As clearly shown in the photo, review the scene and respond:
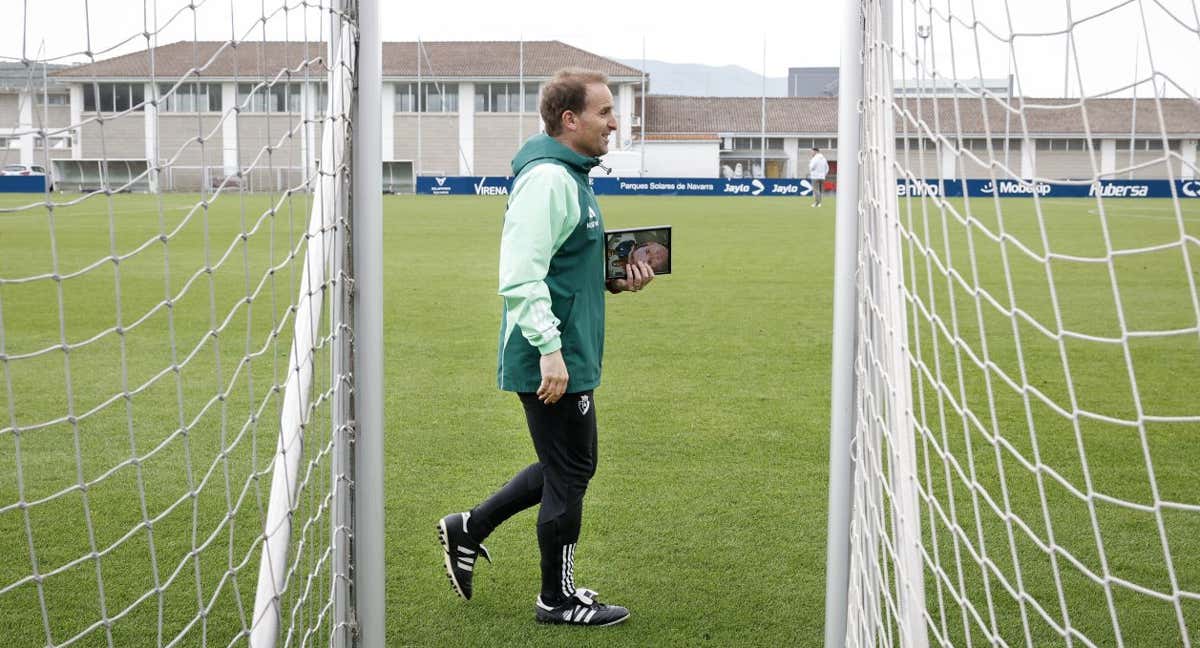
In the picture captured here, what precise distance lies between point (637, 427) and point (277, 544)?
12.0 ft

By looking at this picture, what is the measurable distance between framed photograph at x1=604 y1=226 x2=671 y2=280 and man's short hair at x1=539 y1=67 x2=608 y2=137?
1.22ft

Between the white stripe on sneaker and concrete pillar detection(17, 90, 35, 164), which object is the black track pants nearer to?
the white stripe on sneaker

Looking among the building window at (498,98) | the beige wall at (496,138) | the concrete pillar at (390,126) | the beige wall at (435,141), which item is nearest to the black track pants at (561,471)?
the concrete pillar at (390,126)

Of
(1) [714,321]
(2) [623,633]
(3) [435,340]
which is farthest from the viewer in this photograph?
(1) [714,321]

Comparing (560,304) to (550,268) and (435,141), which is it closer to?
(550,268)

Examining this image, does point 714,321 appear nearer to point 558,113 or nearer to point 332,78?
point 558,113

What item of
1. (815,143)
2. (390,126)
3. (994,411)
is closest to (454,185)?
(390,126)

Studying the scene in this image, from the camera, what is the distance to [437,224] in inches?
861

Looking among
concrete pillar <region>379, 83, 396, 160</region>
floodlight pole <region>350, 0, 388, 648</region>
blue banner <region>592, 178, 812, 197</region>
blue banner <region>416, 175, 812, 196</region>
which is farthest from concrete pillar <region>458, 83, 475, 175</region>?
floodlight pole <region>350, 0, 388, 648</region>

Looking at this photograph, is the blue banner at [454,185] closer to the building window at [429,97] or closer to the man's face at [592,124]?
the building window at [429,97]

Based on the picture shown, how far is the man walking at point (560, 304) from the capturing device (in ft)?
11.2

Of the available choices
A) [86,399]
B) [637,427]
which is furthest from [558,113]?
[86,399]

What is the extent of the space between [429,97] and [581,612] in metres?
52.5

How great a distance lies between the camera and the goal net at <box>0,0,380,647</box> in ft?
8.32
